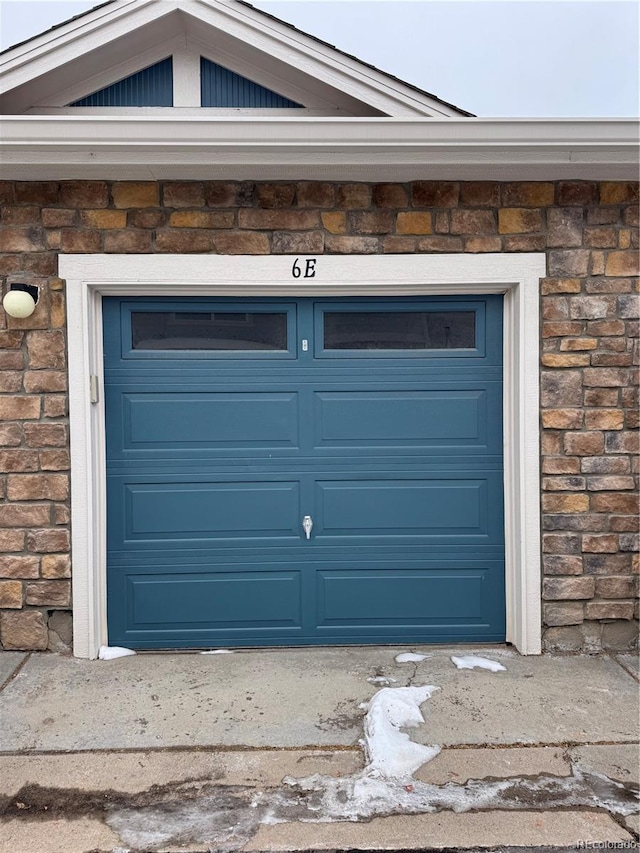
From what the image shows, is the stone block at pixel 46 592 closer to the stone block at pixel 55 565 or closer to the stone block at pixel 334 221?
the stone block at pixel 55 565

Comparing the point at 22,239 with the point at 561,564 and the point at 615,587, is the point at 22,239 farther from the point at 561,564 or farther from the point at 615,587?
the point at 615,587

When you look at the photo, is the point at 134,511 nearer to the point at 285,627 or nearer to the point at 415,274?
the point at 285,627

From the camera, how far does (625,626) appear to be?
3916mm

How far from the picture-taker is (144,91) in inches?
162

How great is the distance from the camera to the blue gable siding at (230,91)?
4.15 m

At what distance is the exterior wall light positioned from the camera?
362 centimetres

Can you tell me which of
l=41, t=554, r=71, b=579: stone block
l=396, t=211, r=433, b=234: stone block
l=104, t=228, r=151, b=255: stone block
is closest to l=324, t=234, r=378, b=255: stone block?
l=396, t=211, r=433, b=234: stone block

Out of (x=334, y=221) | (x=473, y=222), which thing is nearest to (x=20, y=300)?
(x=334, y=221)

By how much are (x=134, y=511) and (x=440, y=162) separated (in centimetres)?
268

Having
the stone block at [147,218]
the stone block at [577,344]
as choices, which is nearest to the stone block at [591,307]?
the stone block at [577,344]

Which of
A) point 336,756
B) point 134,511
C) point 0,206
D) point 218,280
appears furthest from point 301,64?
point 336,756

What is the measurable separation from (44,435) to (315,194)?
2.10 m

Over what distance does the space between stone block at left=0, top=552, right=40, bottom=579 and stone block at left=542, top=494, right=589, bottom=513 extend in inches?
118

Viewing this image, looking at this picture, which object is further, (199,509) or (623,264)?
(199,509)
